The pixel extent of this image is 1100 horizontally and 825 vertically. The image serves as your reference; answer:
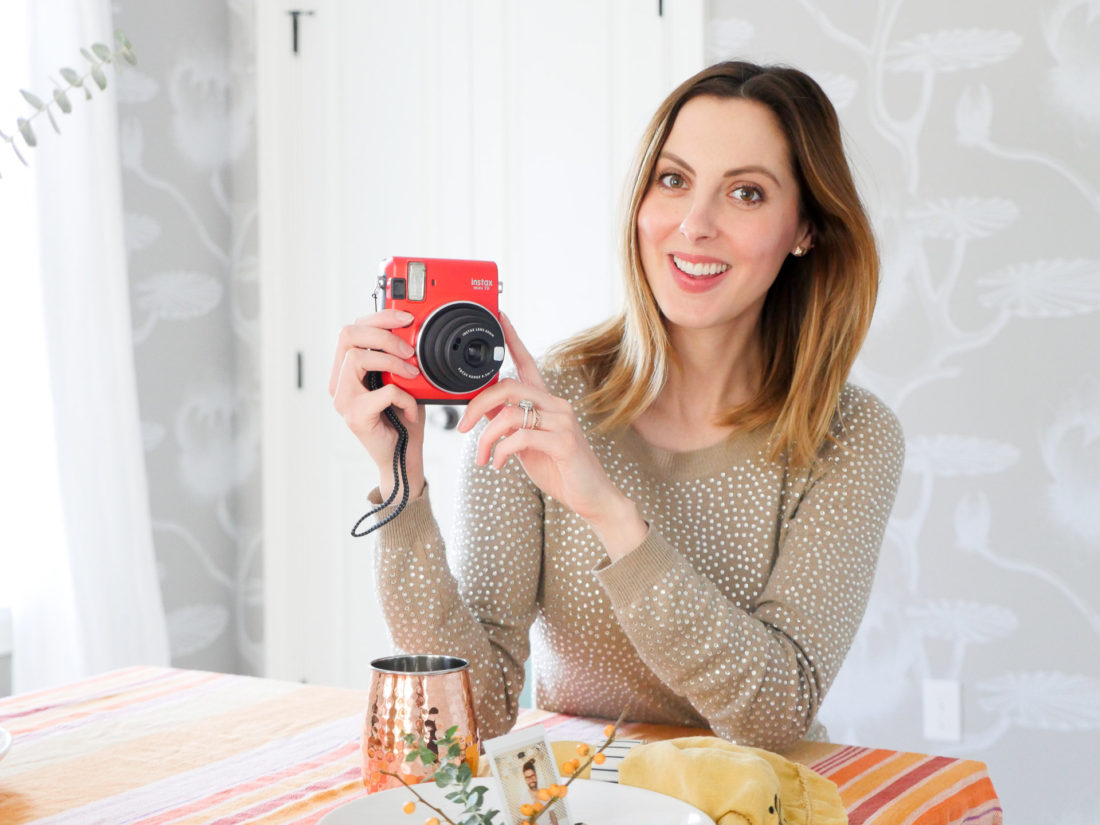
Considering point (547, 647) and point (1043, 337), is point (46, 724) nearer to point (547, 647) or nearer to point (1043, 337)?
point (547, 647)

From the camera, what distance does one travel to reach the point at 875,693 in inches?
92.4

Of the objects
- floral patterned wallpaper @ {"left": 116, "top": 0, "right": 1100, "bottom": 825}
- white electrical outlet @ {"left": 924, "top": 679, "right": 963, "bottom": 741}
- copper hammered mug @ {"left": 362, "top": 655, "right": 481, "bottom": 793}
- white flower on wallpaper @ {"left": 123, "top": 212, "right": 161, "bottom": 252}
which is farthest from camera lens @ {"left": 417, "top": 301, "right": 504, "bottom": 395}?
white flower on wallpaper @ {"left": 123, "top": 212, "right": 161, "bottom": 252}

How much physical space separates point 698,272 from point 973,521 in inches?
49.2

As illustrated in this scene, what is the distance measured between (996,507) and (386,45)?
1.83 meters

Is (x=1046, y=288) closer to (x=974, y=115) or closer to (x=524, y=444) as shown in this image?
(x=974, y=115)

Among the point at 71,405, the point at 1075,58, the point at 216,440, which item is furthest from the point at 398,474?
the point at 216,440

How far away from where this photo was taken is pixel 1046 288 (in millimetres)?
2207

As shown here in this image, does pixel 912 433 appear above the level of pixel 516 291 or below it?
below

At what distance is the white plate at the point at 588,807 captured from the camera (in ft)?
2.23

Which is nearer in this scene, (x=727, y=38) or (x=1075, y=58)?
(x=1075, y=58)

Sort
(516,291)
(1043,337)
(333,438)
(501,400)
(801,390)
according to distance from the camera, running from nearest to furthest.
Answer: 1. (501,400)
2. (801,390)
3. (1043,337)
4. (516,291)
5. (333,438)

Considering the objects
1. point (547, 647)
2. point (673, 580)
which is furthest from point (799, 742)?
point (547, 647)

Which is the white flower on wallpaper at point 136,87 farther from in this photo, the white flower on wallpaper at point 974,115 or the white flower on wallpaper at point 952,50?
the white flower on wallpaper at point 974,115

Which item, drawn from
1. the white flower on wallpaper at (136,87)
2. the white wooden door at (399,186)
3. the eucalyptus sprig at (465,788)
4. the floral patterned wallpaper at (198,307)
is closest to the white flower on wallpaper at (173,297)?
the floral patterned wallpaper at (198,307)
